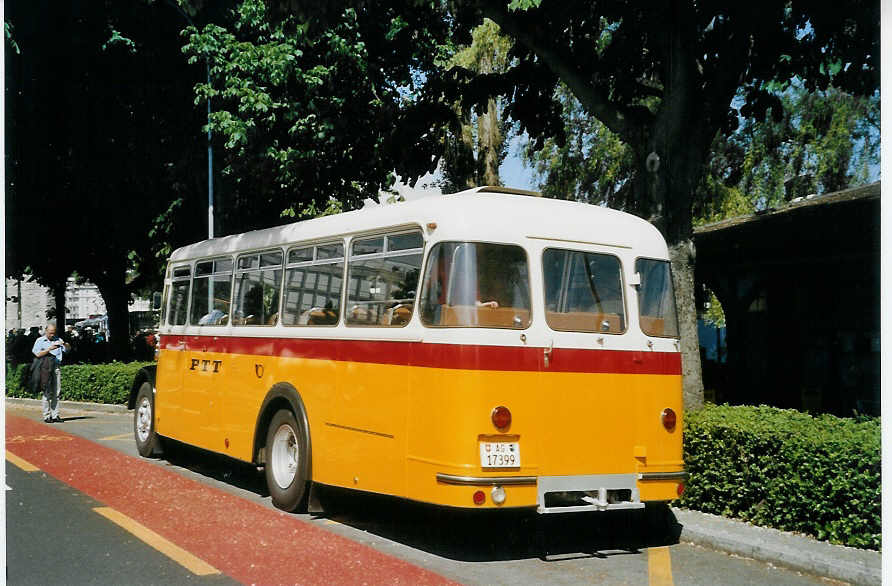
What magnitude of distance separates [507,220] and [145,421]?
7882mm

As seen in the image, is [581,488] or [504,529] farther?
[504,529]

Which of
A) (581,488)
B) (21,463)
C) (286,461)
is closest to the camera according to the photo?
(581,488)

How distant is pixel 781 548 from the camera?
286 inches

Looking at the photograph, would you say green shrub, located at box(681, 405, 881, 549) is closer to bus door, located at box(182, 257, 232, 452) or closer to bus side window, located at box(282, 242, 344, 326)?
bus side window, located at box(282, 242, 344, 326)

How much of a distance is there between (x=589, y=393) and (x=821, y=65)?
22.9ft

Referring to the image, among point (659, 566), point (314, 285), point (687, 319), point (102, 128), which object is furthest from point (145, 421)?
point (102, 128)

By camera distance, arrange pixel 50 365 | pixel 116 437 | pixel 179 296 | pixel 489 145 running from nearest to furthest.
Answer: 1. pixel 179 296
2. pixel 116 437
3. pixel 50 365
4. pixel 489 145

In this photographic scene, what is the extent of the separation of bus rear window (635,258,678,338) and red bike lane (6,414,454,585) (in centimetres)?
287

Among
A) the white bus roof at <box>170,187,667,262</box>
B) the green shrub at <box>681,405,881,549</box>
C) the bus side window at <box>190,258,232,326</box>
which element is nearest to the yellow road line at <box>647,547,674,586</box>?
the green shrub at <box>681,405,881,549</box>

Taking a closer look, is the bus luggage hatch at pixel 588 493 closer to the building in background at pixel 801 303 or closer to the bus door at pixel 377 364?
the bus door at pixel 377 364

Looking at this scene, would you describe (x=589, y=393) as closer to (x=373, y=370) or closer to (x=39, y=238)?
(x=373, y=370)

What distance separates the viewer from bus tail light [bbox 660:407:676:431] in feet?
26.3

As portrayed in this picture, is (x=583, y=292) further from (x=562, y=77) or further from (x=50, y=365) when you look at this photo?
(x=50, y=365)

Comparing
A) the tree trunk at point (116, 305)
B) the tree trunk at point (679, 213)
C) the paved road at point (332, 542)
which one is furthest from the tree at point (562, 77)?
the tree trunk at point (116, 305)
